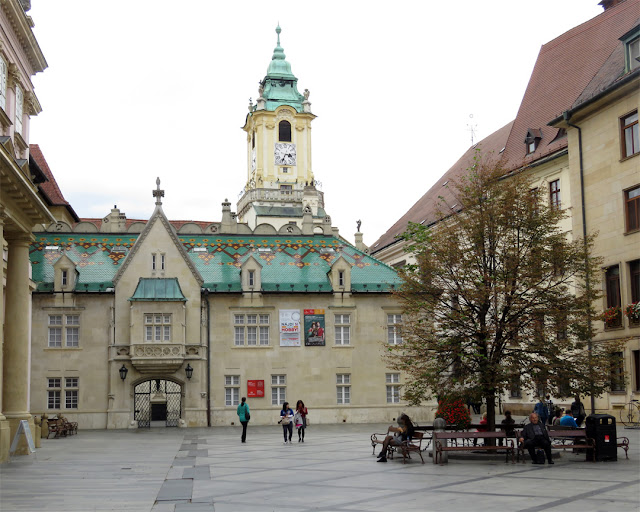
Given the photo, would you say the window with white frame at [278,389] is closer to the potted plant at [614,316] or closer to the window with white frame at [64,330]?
the window with white frame at [64,330]

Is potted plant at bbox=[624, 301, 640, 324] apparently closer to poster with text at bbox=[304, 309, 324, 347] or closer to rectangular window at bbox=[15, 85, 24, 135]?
poster with text at bbox=[304, 309, 324, 347]

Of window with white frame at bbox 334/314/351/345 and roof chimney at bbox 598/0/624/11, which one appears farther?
roof chimney at bbox 598/0/624/11

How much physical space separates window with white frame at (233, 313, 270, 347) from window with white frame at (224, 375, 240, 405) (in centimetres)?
182

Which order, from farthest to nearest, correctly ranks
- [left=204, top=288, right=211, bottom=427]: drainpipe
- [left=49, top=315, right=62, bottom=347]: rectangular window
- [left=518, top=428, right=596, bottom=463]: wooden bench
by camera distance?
[left=204, top=288, right=211, bottom=427]: drainpipe → [left=49, top=315, right=62, bottom=347]: rectangular window → [left=518, top=428, right=596, bottom=463]: wooden bench

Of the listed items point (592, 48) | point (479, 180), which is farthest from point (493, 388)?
point (592, 48)

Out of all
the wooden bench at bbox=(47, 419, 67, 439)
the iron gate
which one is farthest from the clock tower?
the wooden bench at bbox=(47, 419, 67, 439)

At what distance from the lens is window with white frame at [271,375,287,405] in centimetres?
4694

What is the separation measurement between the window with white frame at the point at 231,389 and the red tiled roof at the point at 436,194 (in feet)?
65.1

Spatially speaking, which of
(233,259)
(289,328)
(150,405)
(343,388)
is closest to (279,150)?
(233,259)

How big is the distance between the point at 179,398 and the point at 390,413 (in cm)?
1169

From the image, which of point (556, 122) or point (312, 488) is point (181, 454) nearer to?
point (312, 488)

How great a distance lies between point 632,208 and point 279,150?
102 m

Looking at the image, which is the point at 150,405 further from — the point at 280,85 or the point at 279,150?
the point at 280,85

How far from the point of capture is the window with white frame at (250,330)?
155ft
